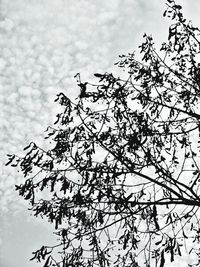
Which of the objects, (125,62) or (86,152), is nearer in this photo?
(86,152)

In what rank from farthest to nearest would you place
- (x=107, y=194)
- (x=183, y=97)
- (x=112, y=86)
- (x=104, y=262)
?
(x=183, y=97) < (x=112, y=86) < (x=104, y=262) < (x=107, y=194)

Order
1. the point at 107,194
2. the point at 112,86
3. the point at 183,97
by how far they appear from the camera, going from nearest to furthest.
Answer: the point at 107,194 < the point at 112,86 < the point at 183,97

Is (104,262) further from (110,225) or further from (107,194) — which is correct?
(107,194)

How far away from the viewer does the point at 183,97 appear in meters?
7.25

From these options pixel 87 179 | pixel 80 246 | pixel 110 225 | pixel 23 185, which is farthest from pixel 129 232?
pixel 23 185

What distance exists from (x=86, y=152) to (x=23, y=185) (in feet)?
4.36

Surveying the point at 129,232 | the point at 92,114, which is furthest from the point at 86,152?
the point at 129,232

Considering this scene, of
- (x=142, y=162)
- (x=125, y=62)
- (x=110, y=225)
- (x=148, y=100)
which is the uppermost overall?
(x=125, y=62)

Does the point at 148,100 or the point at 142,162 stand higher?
the point at 148,100

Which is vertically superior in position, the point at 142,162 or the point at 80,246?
the point at 142,162

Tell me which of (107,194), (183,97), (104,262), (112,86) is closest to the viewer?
(107,194)

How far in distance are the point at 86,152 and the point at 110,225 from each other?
141 cm

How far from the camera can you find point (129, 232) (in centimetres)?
638

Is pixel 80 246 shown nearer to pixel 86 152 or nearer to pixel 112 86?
pixel 86 152
